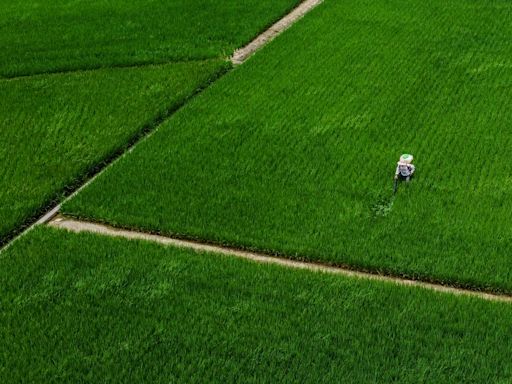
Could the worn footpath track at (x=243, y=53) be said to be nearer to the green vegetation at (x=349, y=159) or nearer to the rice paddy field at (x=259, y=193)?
the rice paddy field at (x=259, y=193)

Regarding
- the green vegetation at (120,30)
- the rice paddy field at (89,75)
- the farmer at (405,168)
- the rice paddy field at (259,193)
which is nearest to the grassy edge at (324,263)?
the rice paddy field at (259,193)

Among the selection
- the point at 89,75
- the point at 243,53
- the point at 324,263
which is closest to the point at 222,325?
the point at 324,263

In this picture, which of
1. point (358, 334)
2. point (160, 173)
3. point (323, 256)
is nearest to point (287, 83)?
point (160, 173)

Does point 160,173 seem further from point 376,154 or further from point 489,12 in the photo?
point 489,12

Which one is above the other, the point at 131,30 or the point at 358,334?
the point at 131,30

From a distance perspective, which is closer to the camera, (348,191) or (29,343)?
(29,343)

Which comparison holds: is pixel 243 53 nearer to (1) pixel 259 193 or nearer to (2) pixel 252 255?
(1) pixel 259 193
